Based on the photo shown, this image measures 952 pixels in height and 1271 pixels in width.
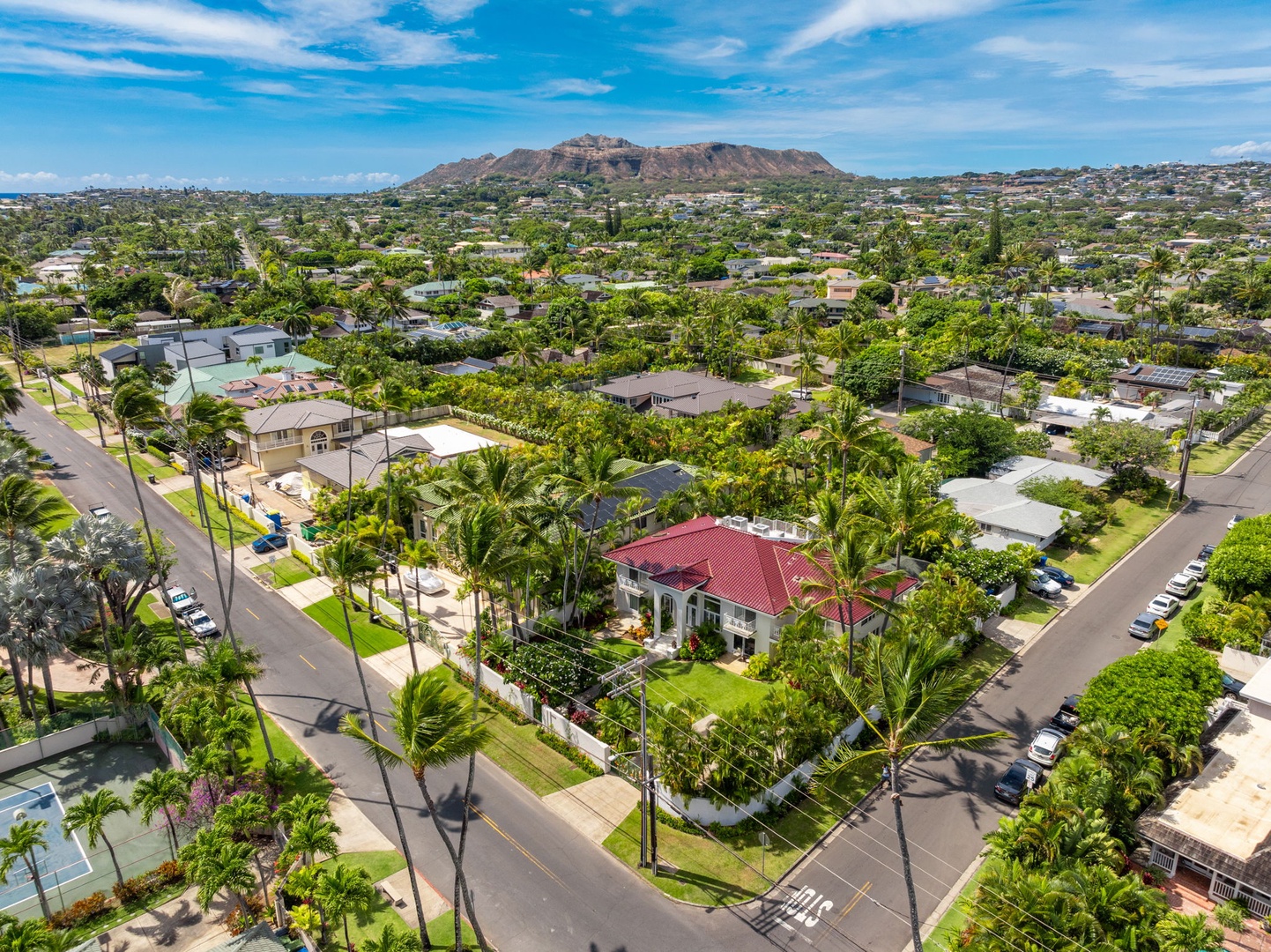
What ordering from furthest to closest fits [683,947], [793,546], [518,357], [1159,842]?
1. [518,357]
2. [793,546]
3. [1159,842]
4. [683,947]

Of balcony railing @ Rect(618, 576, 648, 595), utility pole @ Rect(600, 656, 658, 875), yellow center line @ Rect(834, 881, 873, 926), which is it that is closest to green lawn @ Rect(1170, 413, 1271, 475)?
balcony railing @ Rect(618, 576, 648, 595)

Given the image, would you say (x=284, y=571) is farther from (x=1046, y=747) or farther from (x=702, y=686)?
(x=1046, y=747)

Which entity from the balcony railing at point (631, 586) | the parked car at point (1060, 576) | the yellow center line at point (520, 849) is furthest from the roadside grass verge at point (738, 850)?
the parked car at point (1060, 576)

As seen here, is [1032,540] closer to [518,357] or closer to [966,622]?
[966,622]

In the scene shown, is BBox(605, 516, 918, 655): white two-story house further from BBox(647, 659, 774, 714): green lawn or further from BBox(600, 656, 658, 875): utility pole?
BBox(600, 656, 658, 875): utility pole

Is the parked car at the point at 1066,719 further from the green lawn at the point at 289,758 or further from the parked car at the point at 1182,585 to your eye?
Result: the green lawn at the point at 289,758

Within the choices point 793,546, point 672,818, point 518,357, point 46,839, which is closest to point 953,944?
point 672,818

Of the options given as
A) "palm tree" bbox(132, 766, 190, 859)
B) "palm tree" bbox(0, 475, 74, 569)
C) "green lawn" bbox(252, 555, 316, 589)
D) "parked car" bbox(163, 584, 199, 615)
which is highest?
"palm tree" bbox(0, 475, 74, 569)
